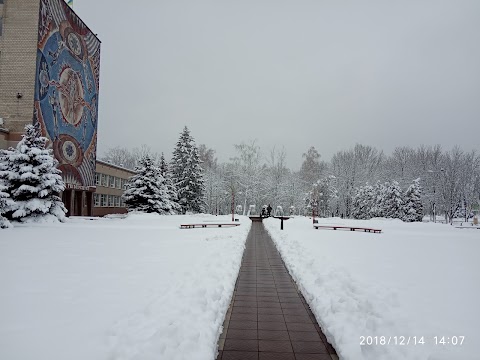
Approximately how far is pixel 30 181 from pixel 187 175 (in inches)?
1054

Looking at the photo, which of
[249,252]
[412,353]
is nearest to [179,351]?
[412,353]

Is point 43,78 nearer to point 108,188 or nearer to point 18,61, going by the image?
point 18,61

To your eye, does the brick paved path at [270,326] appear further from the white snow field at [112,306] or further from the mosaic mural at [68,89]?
the mosaic mural at [68,89]

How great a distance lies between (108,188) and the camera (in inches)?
1870

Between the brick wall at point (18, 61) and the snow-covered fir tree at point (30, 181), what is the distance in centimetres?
598

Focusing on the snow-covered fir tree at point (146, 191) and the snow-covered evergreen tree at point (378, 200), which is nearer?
the snow-covered fir tree at point (146, 191)

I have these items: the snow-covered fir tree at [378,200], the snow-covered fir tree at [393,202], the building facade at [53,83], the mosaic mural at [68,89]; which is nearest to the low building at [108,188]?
the building facade at [53,83]

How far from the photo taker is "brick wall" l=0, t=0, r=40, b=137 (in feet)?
94.5

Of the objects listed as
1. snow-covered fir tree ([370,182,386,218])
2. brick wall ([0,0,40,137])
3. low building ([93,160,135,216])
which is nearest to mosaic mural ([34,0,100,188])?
brick wall ([0,0,40,137])

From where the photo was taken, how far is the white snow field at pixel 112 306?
4.11 m

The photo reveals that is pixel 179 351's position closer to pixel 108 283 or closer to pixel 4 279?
pixel 108 283

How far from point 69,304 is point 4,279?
2.80 metres
